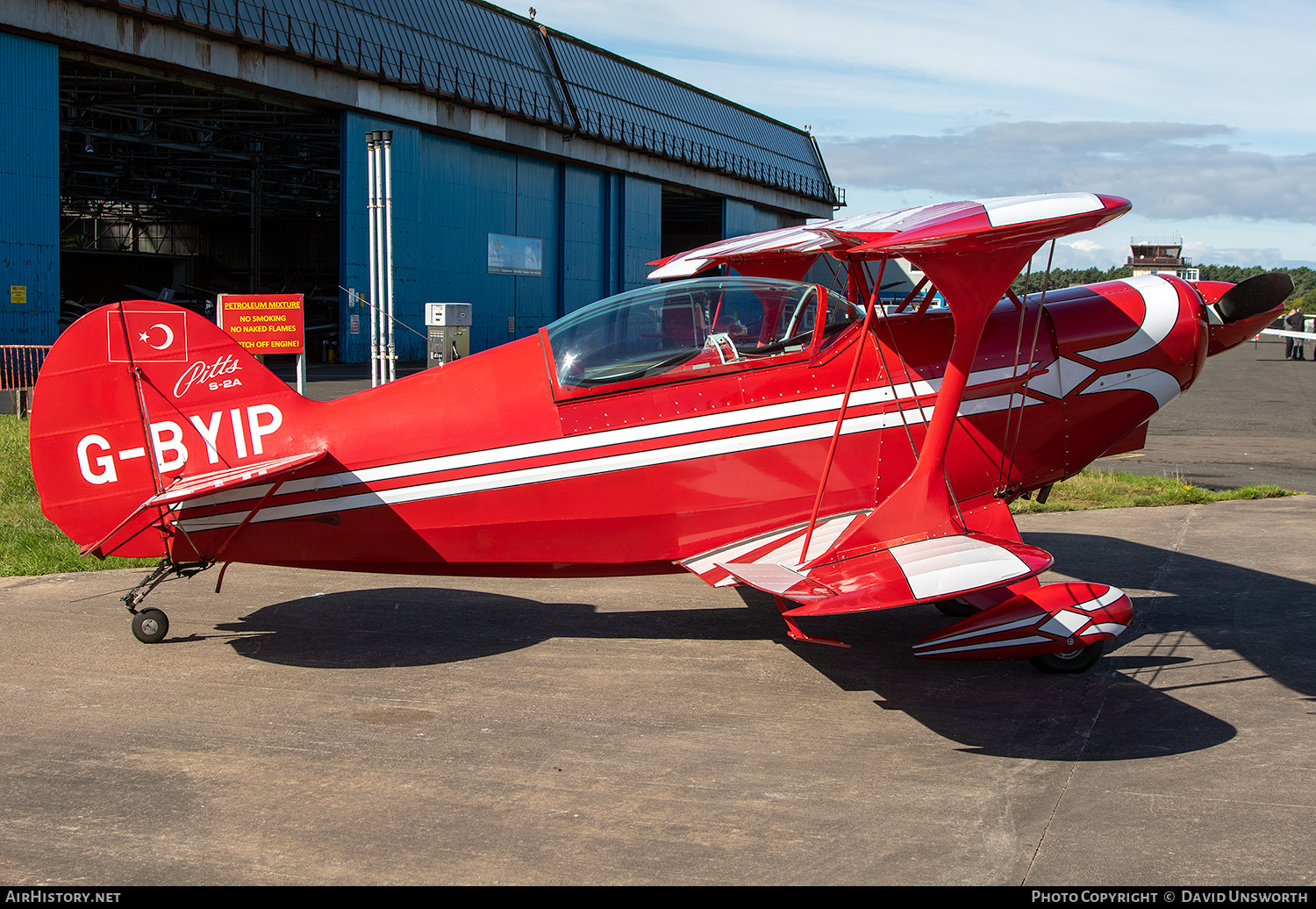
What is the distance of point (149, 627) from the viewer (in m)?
6.54

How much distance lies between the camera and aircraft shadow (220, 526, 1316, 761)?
5324 mm

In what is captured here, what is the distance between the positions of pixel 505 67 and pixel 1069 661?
3596 cm

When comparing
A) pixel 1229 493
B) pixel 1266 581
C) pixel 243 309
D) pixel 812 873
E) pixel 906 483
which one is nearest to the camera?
pixel 812 873

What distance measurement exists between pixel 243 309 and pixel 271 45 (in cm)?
1691

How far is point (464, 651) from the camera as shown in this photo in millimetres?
6578

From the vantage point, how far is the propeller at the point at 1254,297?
697 cm

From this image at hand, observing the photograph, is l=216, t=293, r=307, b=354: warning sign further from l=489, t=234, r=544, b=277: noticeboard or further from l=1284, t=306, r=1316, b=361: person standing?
l=1284, t=306, r=1316, b=361: person standing

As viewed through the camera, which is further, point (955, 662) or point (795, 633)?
point (955, 662)

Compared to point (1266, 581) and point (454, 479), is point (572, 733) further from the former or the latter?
point (1266, 581)

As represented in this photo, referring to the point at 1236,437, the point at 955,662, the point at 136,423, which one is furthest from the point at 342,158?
the point at 955,662

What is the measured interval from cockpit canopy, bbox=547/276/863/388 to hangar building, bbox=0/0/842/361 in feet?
69.6

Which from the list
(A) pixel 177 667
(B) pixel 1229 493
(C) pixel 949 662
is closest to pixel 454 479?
(A) pixel 177 667

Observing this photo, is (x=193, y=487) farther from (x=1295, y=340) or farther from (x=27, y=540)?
(x=1295, y=340)

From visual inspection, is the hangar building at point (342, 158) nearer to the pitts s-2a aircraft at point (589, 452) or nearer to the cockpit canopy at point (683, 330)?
the pitts s-2a aircraft at point (589, 452)
